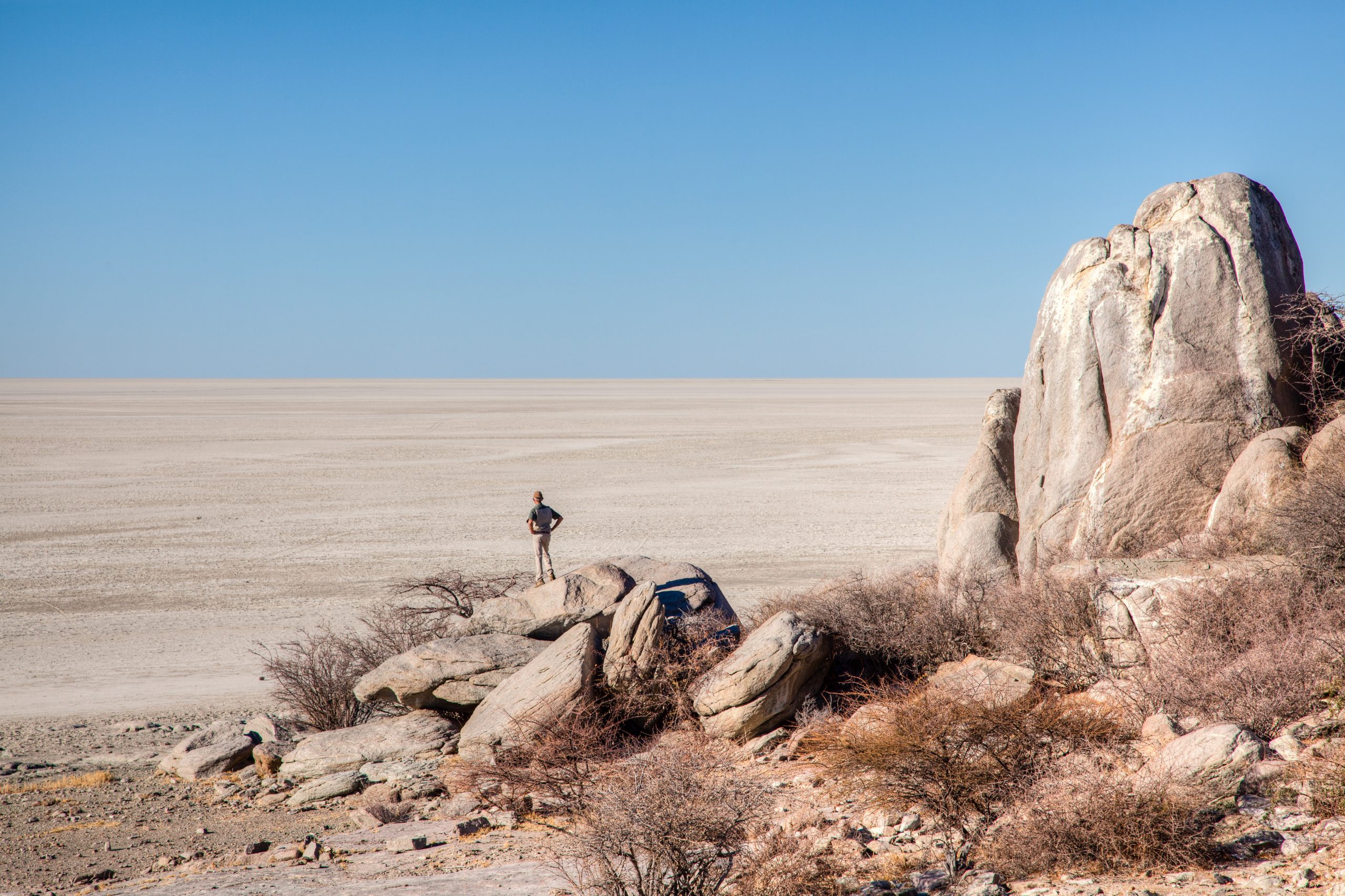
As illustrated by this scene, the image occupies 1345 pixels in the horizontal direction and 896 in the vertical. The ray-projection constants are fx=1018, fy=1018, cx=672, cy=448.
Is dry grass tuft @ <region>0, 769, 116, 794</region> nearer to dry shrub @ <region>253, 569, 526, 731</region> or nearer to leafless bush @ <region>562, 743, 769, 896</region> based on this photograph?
dry shrub @ <region>253, 569, 526, 731</region>

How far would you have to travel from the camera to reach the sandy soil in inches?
766

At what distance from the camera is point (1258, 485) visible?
1065 cm

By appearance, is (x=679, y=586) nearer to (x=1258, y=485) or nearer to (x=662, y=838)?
(x=662, y=838)

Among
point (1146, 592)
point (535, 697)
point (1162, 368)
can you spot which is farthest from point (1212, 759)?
point (535, 697)

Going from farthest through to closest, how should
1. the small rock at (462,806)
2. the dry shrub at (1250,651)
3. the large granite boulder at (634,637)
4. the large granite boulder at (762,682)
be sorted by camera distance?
the large granite boulder at (634,637) < the large granite boulder at (762,682) < the small rock at (462,806) < the dry shrub at (1250,651)

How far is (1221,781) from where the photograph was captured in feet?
24.9

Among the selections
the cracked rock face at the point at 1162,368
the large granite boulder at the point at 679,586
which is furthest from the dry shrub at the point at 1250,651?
the large granite boulder at the point at 679,586

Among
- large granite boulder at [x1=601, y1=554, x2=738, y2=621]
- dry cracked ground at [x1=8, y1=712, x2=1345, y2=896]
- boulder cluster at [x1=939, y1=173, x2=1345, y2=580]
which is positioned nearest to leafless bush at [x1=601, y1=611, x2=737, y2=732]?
large granite boulder at [x1=601, y1=554, x2=738, y2=621]

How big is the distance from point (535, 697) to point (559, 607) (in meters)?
2.01

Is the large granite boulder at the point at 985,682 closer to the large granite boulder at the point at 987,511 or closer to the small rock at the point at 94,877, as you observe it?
the large granite boulder at the point at 987,511

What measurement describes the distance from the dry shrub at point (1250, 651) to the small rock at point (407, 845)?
7.00 m

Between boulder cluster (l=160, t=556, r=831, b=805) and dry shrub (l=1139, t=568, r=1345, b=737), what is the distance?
3791mm

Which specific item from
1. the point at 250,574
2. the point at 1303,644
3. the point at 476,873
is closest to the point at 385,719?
the point at 476,873

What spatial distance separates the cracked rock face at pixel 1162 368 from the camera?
1159cm
